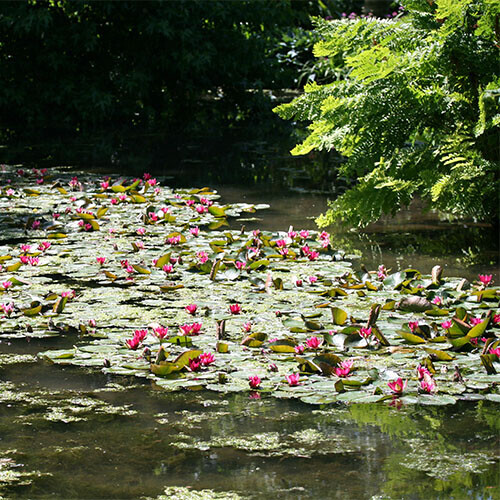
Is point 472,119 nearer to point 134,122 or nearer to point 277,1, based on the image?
point 134,122

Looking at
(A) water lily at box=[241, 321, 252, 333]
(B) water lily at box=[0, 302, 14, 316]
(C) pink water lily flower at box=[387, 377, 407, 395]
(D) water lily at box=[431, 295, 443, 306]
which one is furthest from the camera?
(D) water lily at box=[431, 295, 443, 306]

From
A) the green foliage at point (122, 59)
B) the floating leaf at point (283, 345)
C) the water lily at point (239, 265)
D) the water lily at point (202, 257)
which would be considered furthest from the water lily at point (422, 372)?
the green foliage at point (122, 59)

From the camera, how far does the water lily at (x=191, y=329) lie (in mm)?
3784

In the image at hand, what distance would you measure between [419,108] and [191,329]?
251 cm

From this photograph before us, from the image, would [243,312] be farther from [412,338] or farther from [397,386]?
[397,386]

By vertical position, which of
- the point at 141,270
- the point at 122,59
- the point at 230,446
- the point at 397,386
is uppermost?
the point at 122,59

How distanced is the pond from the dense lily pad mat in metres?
0.03

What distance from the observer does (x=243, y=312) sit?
13.9 ft

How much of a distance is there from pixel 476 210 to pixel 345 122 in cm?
103

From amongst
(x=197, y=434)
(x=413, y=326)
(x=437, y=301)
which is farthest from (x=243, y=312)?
(x=197, y=434)

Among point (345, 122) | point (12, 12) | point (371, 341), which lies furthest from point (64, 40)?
point (371, 341)

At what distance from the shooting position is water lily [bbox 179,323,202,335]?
12.4 ft

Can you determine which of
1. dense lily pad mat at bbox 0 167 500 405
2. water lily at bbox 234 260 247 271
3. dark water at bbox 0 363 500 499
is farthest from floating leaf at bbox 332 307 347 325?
water lily at bbox 234 260 247 271

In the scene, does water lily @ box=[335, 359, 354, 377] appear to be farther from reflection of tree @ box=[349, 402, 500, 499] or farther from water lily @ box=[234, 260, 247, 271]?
water lily @ box=[234, 260, 247, 271]
